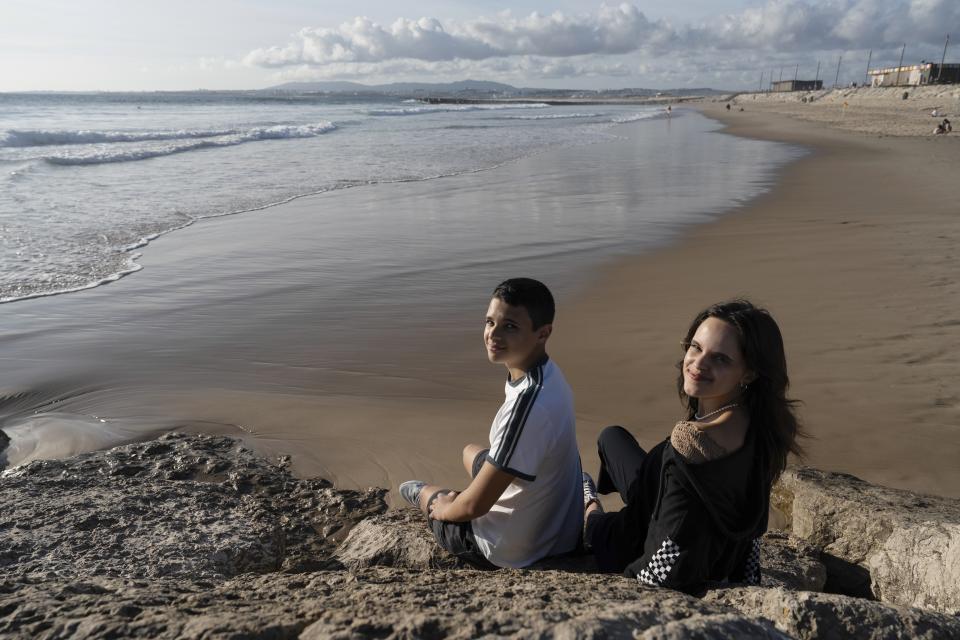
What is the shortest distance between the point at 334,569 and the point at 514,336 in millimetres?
1391

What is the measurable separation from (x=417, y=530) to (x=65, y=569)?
143 centimetres

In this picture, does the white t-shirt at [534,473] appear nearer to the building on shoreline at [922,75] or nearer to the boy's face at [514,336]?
the boy's face at [514,336]

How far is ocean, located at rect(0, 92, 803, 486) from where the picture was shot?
489 centimetres

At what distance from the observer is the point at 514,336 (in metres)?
2.71

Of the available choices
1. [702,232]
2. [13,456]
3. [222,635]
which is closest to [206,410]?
[13,456]

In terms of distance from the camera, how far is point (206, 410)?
4.89m

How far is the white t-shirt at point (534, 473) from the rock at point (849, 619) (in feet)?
2.91

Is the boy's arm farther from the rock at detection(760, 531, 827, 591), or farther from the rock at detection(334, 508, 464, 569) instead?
the rock at detection(760, 531, 827, 591)

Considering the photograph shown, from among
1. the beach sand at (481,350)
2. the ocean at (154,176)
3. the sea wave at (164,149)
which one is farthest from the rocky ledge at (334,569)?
the sea wave at (164,149)

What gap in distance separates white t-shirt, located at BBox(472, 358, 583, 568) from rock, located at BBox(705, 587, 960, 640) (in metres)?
0.89

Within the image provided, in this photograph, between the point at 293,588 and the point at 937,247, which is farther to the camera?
the point at 937,247

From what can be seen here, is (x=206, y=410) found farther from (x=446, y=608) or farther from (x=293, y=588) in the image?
(x=446, y=608)

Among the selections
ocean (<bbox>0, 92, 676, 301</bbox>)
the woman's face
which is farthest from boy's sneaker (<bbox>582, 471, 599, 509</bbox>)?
ocean (<bbox>0, 92, 676, 301</bbox>)

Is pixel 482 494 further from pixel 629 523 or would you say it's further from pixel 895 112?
pixel 895 112
